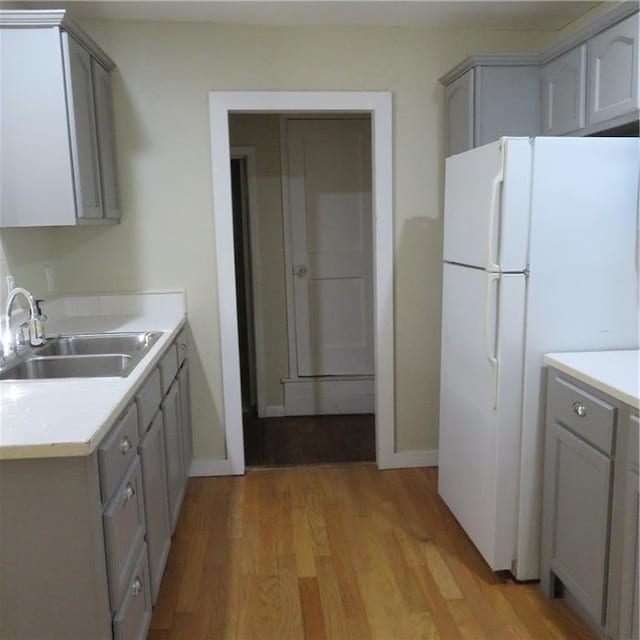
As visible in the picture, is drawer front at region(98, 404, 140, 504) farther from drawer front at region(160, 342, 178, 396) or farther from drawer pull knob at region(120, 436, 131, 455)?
drawer front at region(160, 342, 178, 396)

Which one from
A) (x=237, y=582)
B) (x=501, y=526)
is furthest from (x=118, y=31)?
(x=501, y=526)

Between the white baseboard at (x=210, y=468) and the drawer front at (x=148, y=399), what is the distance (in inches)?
42.7

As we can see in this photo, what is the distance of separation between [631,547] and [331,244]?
2.93 metres

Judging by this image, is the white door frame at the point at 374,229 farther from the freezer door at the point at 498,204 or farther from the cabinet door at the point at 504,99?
the freezer door at the point at 498,204

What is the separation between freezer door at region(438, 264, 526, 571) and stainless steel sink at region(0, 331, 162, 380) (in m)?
1.29

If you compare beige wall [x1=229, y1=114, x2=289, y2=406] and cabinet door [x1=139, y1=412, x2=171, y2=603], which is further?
beige wall [x1=229, y1=114, x2=289, y2=406]

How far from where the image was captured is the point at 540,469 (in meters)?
2.28

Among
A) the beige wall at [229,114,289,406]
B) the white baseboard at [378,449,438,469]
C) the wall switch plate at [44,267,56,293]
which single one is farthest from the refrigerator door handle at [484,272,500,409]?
the beige wall at [229,114,289,406]

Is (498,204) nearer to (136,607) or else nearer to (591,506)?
(591,506)

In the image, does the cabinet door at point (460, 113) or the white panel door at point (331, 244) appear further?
the white panel door at point (331, 244)

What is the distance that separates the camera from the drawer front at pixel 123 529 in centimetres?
154

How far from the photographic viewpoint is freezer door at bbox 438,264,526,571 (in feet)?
7.32

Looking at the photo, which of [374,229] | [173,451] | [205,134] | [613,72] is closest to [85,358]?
[173,451]

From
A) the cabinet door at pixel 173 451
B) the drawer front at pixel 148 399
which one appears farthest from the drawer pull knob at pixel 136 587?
the cabinet door at pixel 173 451
